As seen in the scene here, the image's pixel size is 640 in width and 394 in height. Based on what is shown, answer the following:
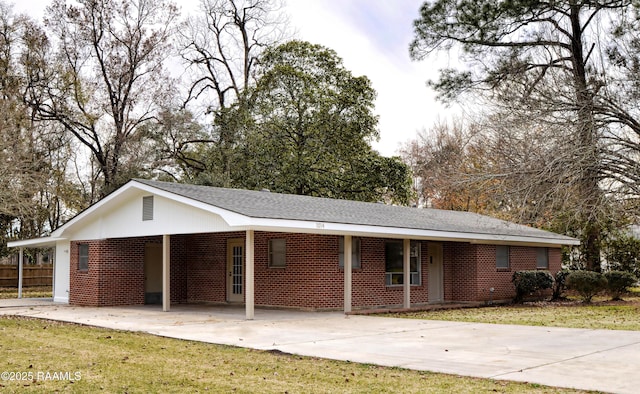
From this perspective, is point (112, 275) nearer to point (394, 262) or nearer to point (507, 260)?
point (394, 262)

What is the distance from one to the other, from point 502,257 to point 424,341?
1256 centimetres

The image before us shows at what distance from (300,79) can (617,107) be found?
18420 millimetres

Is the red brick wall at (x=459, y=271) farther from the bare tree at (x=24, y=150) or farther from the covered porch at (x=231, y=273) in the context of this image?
the bare tree at (x=24, y=150)

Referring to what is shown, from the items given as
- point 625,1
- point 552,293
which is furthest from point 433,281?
point 625,1

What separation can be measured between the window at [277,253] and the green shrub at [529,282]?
8370mm

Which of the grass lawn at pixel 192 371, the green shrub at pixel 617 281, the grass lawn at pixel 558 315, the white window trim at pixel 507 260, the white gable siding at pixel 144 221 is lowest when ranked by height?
the grass lawn at pixel 558 315

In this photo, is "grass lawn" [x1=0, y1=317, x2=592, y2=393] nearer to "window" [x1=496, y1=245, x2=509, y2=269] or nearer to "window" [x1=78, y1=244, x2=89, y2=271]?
"window" [x1=78, y1=244, x2=89, y2=271]

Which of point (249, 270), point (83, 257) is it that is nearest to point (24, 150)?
point (83, 257)

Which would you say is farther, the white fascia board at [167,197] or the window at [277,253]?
the window at [277,253]

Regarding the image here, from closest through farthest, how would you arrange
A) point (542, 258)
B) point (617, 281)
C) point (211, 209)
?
1. point (211, 209)
2. point (617, 281)
3. point (542, 258)

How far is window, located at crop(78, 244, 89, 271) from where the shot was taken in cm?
2180

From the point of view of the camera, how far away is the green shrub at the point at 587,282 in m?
22.4

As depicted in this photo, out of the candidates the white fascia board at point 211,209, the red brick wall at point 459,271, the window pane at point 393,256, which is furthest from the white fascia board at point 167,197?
the red brick wall at point 459,271

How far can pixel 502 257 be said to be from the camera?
936 inches
